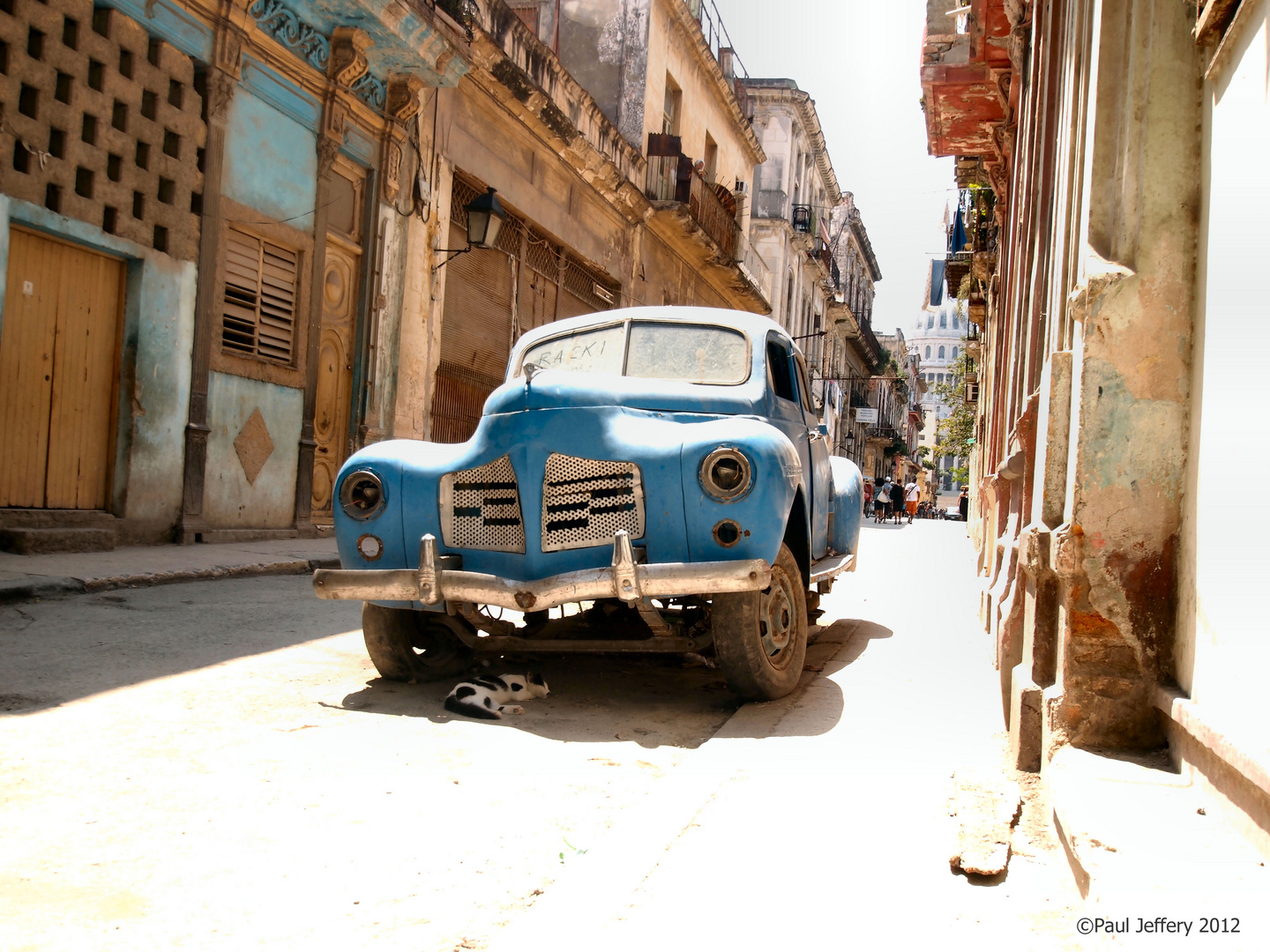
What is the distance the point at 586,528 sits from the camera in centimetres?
422

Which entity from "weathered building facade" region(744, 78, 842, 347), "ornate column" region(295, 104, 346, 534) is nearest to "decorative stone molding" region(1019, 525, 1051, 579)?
"ornate column" region(295, 104, 346, 534)

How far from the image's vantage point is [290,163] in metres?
11.0

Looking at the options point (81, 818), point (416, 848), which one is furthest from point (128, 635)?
point (416, 848)

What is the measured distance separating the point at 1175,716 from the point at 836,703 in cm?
187

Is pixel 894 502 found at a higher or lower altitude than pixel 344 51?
lower

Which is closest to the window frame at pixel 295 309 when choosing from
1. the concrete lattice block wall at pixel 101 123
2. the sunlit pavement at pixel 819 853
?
the concrete lattice block wall at pixel 101 123

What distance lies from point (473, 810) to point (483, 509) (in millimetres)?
1596

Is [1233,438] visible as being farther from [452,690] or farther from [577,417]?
[452,690]

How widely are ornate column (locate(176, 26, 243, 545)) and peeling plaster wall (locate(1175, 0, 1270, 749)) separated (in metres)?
8.84

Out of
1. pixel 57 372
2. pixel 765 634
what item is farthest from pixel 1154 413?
pixel 57 372

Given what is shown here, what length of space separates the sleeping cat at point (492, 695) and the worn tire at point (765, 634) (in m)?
0.84

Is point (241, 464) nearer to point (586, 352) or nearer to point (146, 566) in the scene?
point (146, 566)

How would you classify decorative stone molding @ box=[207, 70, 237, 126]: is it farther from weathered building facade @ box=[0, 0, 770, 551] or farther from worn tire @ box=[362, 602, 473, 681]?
worn tire @ box=[362, 602, 473, 681]

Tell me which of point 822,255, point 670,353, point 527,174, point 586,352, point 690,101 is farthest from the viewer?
point 822,255
